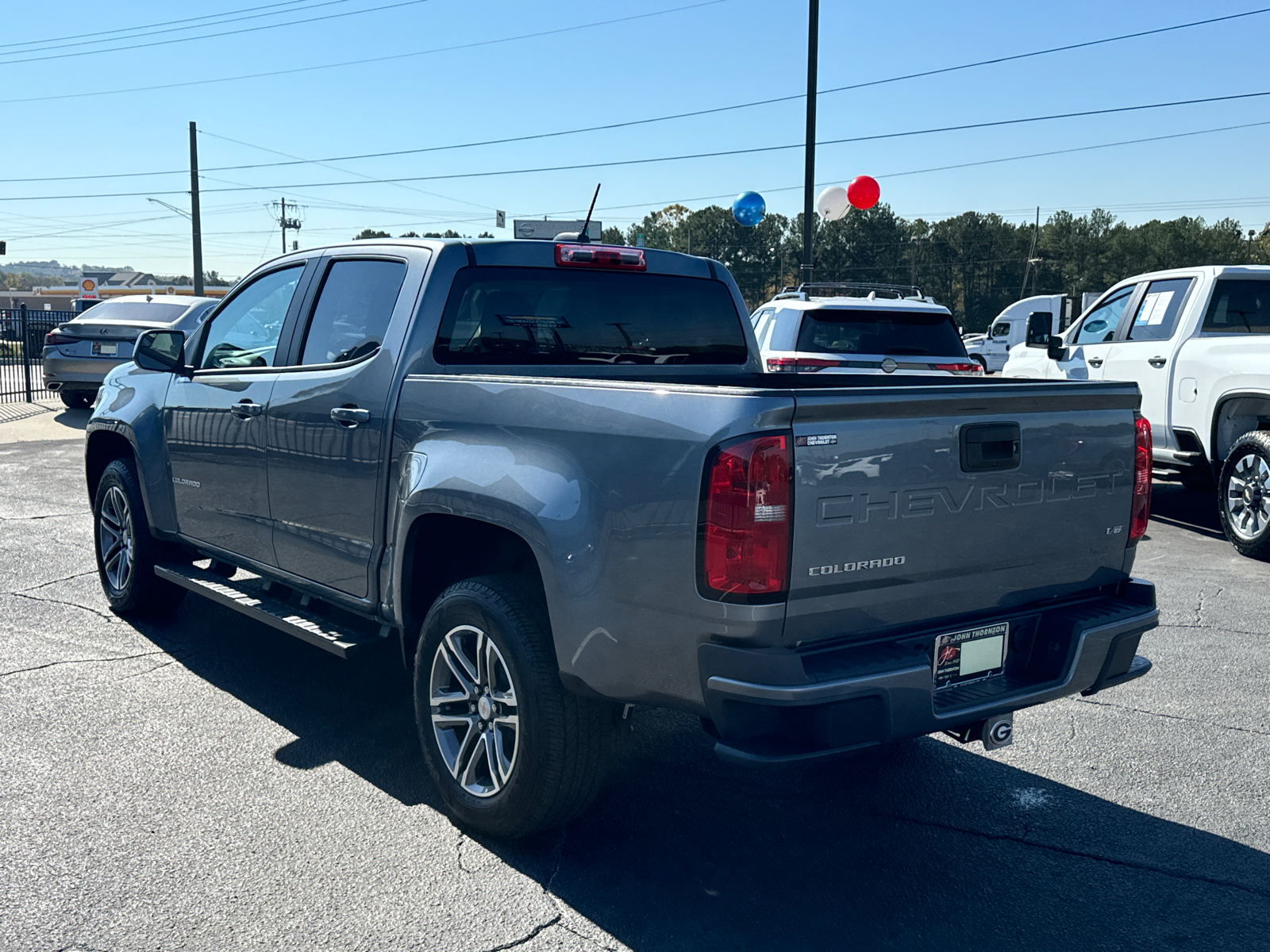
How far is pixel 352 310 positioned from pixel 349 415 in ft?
1.84

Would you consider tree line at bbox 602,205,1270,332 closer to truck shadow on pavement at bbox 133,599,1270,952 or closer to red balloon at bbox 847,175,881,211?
red balloon at bbox 847,175,881,211

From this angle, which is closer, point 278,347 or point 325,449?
point 325,449

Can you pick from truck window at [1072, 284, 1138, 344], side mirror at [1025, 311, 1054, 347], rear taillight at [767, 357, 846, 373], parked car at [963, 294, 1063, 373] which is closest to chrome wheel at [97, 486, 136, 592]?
rear taillight at [767, 357, 846, 373]

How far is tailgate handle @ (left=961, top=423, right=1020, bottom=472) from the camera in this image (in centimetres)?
315

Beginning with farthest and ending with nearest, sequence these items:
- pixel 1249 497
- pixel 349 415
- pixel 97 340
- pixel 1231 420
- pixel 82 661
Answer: pixel 97 340 < pixel 1231 420 < pixel 1249 497 < pixel 82 661 < pixel 349 415

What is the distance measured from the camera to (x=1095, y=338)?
35.0 feet

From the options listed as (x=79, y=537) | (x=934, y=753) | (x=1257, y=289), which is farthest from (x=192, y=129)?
(x=934, y=753)

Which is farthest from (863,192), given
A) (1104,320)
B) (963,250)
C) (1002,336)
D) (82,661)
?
(963,250)

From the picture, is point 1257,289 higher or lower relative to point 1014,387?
higher

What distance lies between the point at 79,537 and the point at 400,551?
18.6 ft

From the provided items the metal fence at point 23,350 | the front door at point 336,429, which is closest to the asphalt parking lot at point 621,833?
the front door at point 336,429

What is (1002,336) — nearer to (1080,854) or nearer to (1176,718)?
(1176,718)

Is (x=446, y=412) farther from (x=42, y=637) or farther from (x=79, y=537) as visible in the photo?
(x=79, y=537)

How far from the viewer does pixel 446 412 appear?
371 cm
